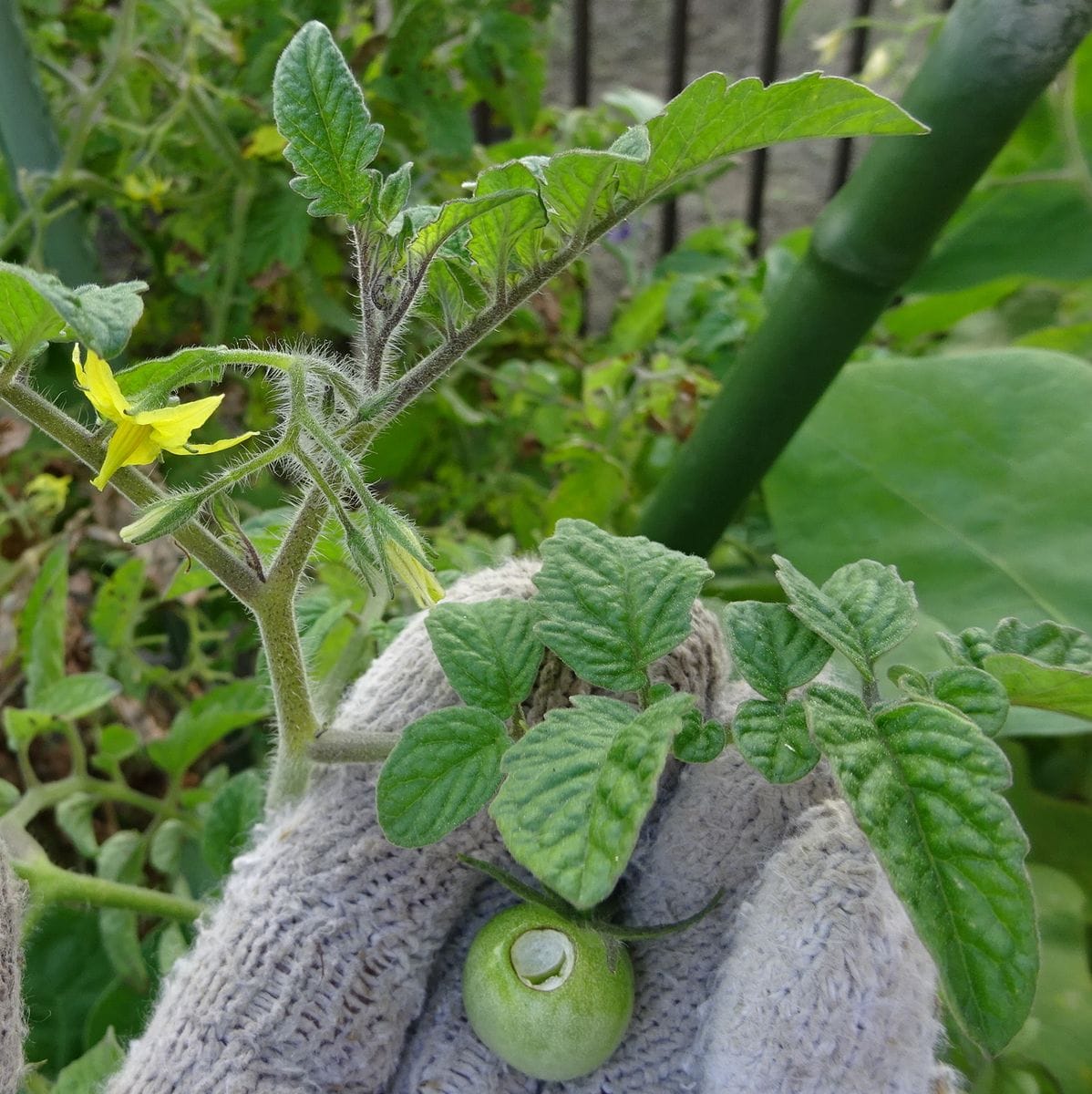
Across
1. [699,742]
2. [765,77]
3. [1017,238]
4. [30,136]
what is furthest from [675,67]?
[699,742]

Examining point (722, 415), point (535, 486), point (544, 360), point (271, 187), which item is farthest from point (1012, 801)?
point (271, 187)

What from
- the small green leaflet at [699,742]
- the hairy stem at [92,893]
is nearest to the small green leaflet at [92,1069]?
the hairy stem at [92,893]

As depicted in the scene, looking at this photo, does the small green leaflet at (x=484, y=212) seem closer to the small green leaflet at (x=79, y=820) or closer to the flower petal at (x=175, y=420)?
the flower petal at (x=175, y=420)

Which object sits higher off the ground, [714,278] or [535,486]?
[714,278]

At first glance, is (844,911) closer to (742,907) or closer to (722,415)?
(742,907)

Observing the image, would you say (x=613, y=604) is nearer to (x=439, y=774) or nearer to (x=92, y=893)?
(x=439, y=774)

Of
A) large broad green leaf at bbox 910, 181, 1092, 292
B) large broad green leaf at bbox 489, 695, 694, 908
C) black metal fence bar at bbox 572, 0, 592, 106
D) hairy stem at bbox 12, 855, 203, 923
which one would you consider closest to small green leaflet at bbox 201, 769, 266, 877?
hairy stem at bbox 12, 855, 203, 923
